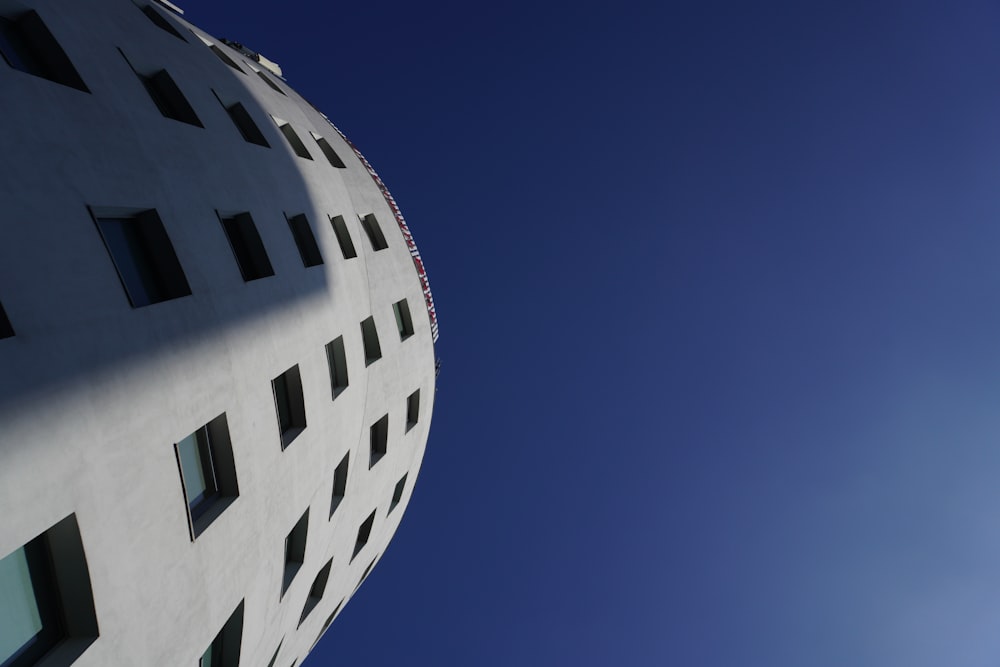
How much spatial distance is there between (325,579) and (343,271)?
11.0 metres

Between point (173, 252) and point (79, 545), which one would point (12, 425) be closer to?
point (79, 545)

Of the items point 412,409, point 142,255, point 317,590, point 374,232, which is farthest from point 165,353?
point 412,409

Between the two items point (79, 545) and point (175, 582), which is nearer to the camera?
point (79, 545)

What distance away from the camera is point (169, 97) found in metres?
13.9

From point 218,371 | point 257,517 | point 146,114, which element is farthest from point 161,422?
point 146,114

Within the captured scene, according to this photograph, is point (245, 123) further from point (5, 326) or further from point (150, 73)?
point (5, 326)

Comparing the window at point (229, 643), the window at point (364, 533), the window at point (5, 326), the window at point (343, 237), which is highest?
the window at point (343, 237)

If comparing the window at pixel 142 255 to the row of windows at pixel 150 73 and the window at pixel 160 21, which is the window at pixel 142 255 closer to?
the row of windows at pixel 150 73

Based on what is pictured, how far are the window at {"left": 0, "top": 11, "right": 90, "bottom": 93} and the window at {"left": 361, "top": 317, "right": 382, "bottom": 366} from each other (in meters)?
11.2

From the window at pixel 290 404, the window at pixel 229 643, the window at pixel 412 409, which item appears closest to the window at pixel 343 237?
the window at pixel 290 404

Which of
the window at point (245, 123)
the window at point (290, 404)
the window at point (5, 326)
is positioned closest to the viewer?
the window at point (5, 326)

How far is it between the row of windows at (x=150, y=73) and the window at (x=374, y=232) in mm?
2343

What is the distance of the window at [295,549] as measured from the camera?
16359 mm

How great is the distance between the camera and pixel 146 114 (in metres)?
11.9
